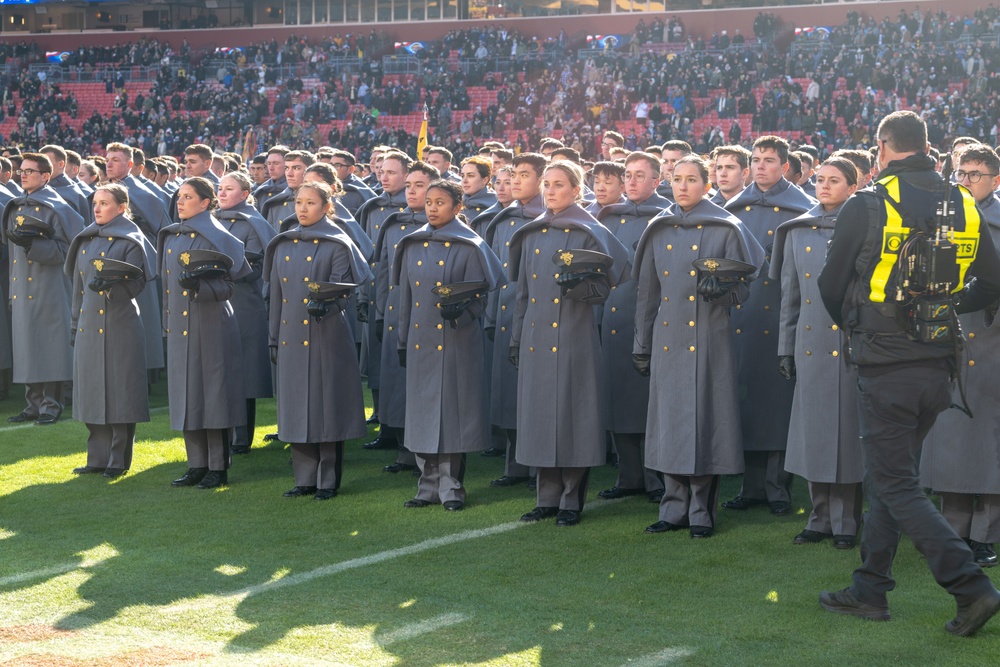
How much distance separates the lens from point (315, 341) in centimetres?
830

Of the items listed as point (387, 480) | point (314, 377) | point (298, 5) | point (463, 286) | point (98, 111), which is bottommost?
point (387, 480)

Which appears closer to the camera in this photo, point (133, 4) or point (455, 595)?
point (455, 595)

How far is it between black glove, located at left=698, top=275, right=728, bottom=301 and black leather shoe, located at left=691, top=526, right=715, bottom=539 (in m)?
1.26

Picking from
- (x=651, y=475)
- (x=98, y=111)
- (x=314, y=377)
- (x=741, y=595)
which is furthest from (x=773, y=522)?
(x=98, y=111)

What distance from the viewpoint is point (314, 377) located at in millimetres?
8289

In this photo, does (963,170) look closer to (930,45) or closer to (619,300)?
(619,300)

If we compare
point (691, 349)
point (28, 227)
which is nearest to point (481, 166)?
point (691, 349)

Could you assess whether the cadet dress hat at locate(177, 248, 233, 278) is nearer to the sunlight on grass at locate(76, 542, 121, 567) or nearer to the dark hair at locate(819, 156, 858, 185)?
the sunlight on grass at locate(76, 542, 121, 567)

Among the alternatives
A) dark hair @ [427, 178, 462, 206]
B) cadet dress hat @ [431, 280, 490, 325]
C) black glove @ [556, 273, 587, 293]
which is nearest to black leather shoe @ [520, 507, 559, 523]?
cadet dress hat @ [431, 280, 490, 325]

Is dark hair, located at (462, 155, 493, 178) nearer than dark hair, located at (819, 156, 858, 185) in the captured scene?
No

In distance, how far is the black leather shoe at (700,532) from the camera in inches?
281

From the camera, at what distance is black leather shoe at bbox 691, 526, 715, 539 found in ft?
23.5

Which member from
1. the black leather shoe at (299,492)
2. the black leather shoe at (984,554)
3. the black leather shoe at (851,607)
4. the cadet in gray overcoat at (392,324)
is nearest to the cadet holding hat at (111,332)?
the black leather shoe at (299,492)

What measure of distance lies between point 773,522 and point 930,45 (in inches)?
1146
